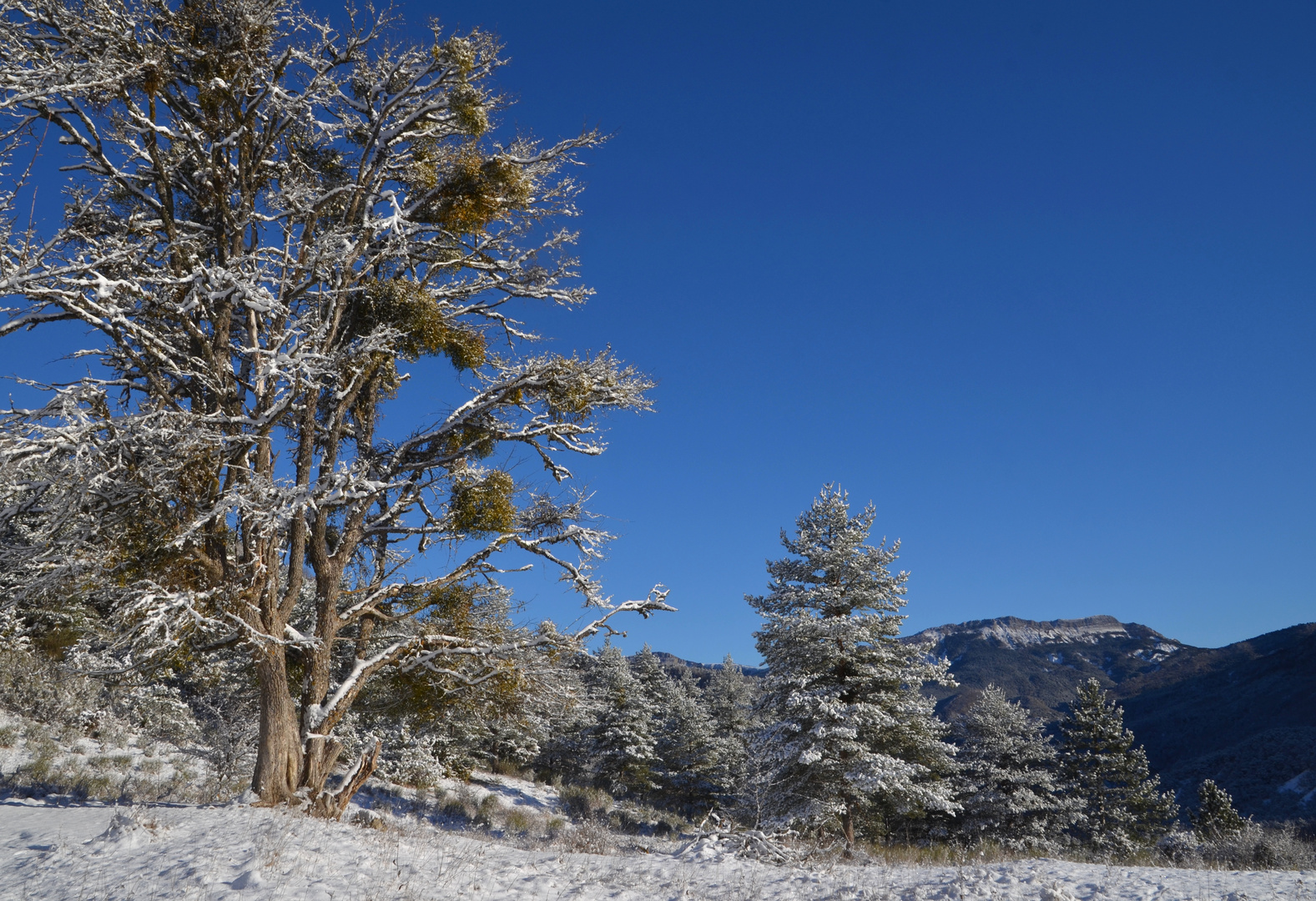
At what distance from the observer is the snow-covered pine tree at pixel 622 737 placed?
3828 cm

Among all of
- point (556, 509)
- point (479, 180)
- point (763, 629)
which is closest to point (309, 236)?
point (479, 180)

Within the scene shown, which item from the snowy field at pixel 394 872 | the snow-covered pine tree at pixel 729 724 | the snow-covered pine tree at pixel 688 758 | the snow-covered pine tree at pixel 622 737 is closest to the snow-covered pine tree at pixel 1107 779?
the snow-covered pine tree at pixel 729 724

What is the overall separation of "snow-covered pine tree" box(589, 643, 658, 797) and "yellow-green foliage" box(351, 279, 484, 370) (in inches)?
1232

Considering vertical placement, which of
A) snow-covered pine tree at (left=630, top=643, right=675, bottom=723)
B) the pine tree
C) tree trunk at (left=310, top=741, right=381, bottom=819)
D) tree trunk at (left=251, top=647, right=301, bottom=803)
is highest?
snow-covered pine tree at (left=630, top=643, right=675, bottom=723)

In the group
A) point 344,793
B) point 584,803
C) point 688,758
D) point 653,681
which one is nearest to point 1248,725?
point 653,681

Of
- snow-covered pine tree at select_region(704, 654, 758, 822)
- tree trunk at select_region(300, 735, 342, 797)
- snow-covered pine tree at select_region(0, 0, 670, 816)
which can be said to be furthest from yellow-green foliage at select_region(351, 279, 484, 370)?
snow-covered pine tree at select_region(704, 654, 758, 822)

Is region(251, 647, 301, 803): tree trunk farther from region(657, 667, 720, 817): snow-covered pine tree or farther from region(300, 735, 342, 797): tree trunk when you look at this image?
region(657, 667, 720, 817): snow-covered pine tree

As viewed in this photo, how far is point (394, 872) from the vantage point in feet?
17.9

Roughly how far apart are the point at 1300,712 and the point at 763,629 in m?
118

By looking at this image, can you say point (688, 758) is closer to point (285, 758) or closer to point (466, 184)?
point (285, 758)

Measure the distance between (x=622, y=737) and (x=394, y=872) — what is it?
34794 mm

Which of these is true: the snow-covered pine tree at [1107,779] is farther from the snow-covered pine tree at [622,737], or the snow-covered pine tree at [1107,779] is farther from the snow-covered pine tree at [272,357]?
the snow-covered pine tree at [272,357]

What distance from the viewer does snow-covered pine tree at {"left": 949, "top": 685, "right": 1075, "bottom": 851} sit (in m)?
30.9

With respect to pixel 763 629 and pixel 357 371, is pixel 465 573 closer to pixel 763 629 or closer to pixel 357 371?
pixel 357 371
